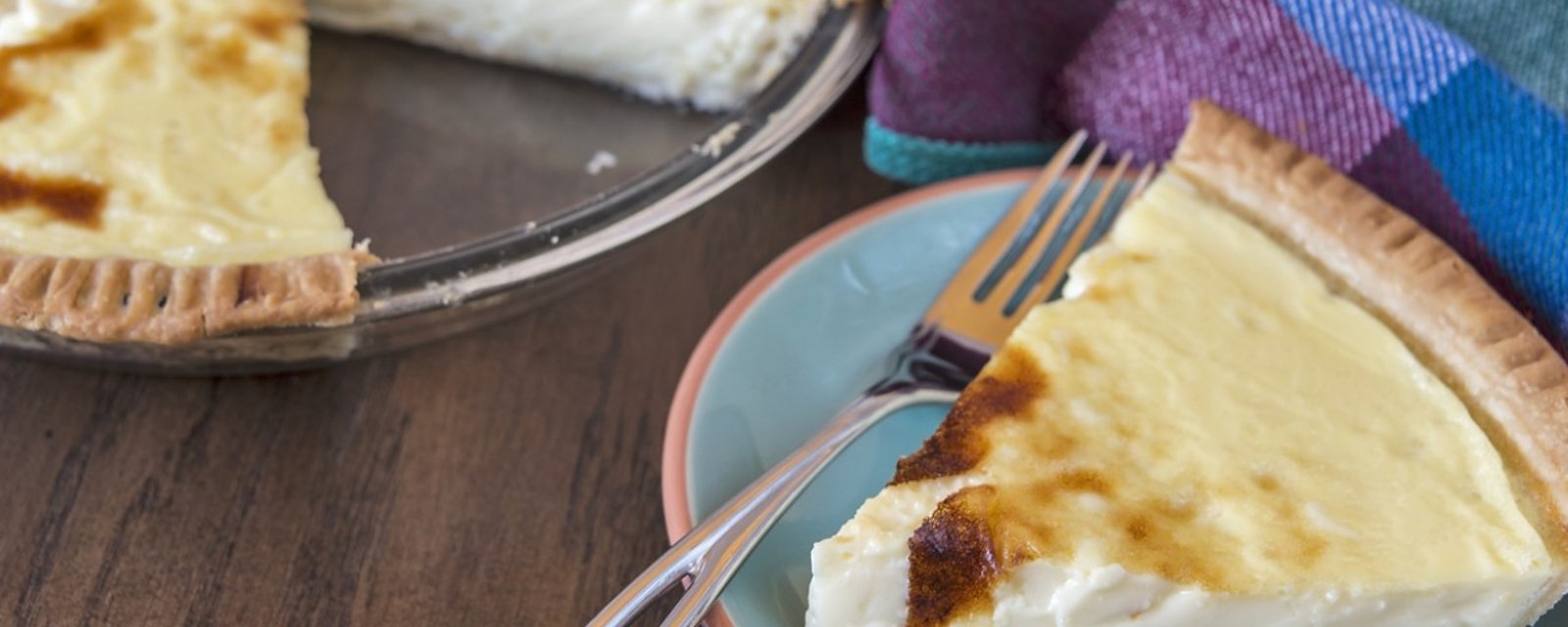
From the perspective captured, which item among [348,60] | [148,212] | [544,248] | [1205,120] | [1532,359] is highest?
[348,60]

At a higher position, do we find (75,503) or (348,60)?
(348,60)

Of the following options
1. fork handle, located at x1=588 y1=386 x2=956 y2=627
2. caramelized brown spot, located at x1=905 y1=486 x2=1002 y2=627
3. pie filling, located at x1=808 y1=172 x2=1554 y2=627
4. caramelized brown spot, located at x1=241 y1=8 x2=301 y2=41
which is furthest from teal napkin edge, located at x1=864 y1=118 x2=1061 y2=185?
caramelized brown spot, located at x1=241 y1=8 x2=301 y2=41

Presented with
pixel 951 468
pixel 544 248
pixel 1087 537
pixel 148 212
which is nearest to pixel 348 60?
pixel 148 212

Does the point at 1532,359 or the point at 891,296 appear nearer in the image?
the point at 1532,359

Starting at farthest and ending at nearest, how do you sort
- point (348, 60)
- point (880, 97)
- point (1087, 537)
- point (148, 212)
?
point (348, 60), point (880, 97), point (148, 212), point (1087, 537)

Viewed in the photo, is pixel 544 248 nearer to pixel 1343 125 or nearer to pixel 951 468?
pixel 951 468

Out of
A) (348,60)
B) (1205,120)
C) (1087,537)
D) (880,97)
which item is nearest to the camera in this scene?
(1087,537)

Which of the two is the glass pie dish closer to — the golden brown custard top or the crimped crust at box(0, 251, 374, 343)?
the crimped crust at box(0, 251, 374, 343)

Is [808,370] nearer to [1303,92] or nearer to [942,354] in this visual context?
[942,354]
